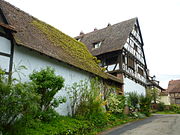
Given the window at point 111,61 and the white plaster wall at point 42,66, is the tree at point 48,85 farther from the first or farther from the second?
the window at point 111,61

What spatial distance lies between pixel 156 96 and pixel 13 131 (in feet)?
80.0

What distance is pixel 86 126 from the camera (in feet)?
26.6

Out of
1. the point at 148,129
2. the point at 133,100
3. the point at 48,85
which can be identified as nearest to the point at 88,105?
the point at 48,85

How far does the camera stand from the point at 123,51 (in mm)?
16453

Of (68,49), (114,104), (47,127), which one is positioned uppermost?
(68,49)

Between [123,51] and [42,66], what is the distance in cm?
971

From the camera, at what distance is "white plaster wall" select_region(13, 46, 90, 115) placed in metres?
7.55

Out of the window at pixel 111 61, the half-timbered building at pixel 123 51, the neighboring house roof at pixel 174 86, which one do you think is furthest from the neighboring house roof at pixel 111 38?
the neighboring house roof at pixel 174 86

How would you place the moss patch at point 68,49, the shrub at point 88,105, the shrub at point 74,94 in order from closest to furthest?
the shrub at point 88,105 < the shrub at point 74,94 < the moss patch at point 68,49

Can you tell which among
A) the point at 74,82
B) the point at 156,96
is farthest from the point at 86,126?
the point at 156,96

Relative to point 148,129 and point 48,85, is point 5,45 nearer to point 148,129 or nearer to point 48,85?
point 48,85

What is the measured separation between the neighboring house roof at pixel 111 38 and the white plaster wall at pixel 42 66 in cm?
596

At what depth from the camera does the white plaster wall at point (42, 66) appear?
24.8 feet

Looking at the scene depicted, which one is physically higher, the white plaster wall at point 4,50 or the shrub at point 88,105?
the white plaster wall at point 4,50
